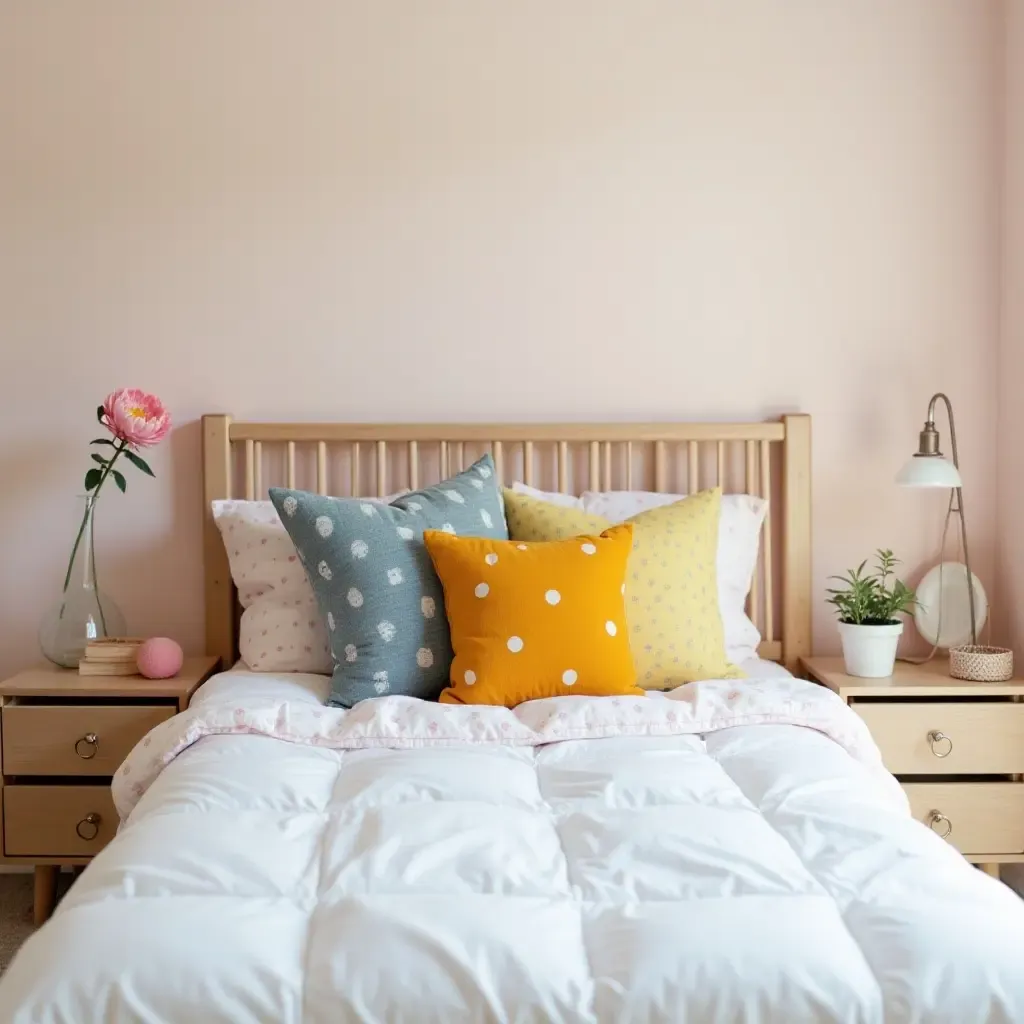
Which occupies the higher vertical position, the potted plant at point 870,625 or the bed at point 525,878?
the potted plant at point 870,625

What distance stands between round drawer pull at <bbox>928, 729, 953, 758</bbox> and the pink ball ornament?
1.65m

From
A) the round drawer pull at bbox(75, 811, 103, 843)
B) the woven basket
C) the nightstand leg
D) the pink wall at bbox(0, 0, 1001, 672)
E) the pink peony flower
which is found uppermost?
the pink wall at bbox(0, 0, 1001, 672)

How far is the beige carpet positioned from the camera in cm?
253

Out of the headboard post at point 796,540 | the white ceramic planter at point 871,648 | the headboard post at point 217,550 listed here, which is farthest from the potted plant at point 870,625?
the headboard post at point 217,550

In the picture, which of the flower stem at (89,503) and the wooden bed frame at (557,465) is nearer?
the flower stem at (89,503)

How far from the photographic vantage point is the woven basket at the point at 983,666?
8.59ft

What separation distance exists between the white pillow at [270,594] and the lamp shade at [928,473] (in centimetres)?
117

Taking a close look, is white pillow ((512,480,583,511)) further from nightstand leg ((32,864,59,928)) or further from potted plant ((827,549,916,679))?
nightstand leg ((32,864,59,928))

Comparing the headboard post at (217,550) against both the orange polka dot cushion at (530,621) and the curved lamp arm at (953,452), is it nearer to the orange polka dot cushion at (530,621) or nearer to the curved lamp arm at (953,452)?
the orange polka dot cushion at (530,621)

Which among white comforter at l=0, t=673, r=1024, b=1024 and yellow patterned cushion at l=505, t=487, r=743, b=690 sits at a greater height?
A: yellow patterned cushion at l=505, t=487, r=743, b=690

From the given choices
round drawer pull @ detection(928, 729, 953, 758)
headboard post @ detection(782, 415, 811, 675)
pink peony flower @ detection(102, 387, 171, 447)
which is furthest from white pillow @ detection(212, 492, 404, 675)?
round drawer pull @ detection(928, 729, 953, 758)

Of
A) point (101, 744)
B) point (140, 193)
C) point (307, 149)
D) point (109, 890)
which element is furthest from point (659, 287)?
point (109, 890)

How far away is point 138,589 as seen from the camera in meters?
2.94

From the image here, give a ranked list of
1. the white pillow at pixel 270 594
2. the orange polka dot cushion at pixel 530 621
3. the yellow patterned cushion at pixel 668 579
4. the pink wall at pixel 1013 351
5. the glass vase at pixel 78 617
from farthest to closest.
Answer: the pink wall at pixel 1013 351, the glass vase at pixel 78 617, the white pillow at pixel 270 594, the yellow patterned cushion at pixel 668 579, the orange polka dot cushion at pixel 530 621
